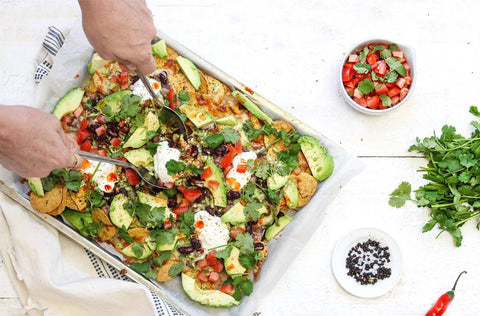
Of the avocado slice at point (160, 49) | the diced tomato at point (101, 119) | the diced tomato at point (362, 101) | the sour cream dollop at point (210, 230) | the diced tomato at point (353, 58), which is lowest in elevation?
the sour cream dollop at point (210, 230)

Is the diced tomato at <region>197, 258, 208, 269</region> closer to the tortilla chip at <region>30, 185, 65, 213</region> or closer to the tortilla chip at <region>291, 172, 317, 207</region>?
the tortilla chip at <region>291, 172, 317, 207</region>

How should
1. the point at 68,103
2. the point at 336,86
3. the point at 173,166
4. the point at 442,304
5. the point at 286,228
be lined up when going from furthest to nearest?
the point at 336,86, the point at 442,304, the point at 286,228, the point at 68,103, the point at 173,166

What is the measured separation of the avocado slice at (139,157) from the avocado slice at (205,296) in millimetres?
965

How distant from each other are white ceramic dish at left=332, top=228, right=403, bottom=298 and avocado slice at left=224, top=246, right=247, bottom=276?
901mm

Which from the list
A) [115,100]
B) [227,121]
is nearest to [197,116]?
[227,121]

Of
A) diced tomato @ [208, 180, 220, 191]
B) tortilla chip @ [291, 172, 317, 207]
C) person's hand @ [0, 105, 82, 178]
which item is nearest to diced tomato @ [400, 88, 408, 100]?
tortilla chip @ [291, 172, 317, 207]

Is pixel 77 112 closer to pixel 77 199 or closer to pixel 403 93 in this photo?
pixel 77 199

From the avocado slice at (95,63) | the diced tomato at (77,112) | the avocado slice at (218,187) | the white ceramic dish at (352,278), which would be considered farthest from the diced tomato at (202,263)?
the avocado slice at (95,63)

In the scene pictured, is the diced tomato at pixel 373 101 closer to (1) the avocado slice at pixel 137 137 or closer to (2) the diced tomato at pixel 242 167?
(2) the diced tomato at pixel 242 167

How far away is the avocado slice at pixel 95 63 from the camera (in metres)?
4.09

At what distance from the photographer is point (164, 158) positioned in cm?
386

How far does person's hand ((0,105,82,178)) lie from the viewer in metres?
2.96

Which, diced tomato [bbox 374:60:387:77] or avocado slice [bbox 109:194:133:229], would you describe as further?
diced tomato [bbox 374:60:387:77]

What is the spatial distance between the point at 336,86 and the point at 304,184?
3.46 ft
